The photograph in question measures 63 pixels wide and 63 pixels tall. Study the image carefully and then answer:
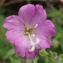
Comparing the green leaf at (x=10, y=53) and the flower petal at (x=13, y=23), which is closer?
the flower petal at (x=13, y=23)

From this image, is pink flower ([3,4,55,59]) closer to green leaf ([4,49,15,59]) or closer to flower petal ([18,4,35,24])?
flower petal ([18,4,35,24])

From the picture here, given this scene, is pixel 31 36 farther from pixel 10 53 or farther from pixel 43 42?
pixel 10 53

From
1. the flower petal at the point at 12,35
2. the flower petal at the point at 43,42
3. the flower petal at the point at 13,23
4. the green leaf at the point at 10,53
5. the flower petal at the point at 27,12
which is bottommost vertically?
the green leaf at the point at 10,53

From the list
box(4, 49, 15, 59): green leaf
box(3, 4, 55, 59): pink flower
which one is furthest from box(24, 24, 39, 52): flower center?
box(4, 49, 15, 59): green leaf

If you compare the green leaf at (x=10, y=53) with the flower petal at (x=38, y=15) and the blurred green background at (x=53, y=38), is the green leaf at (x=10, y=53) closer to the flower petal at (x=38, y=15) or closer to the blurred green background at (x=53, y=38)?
the blurred green background at (x=53, y=38)

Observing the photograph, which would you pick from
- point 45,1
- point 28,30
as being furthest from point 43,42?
point 45,1

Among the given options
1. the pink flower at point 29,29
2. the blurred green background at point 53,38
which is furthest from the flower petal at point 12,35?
the blurred green background at point 53,38

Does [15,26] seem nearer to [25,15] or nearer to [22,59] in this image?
[25,15]
